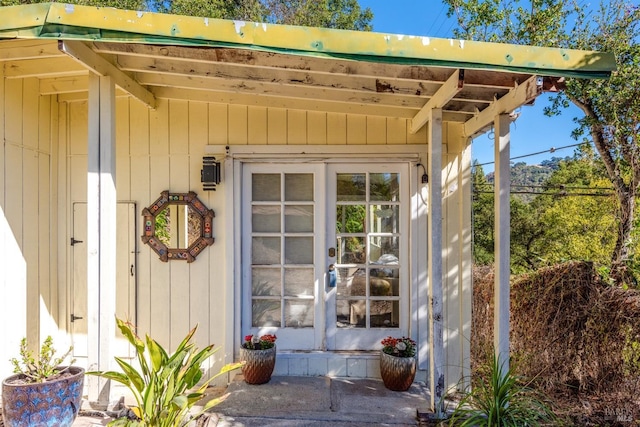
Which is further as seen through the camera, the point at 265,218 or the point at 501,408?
the point at 265,218

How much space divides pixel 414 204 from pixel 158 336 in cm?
255

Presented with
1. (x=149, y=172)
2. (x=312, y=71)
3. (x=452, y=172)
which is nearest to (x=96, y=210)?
(x=149, y=172)

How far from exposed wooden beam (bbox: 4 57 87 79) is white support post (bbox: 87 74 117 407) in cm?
39

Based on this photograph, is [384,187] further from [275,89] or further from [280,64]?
[280,64]

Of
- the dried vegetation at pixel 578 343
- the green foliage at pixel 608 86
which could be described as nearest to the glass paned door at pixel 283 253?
the dried vegetation at pixel 578 343

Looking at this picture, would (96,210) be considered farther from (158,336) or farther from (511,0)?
(511,0)

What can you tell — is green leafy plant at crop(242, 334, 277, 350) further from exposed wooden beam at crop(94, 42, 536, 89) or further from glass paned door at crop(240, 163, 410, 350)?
exposed wooden beam at crop(94, 42, 536, 89)

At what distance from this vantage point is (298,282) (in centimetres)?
329

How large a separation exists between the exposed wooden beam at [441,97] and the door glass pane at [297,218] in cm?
116

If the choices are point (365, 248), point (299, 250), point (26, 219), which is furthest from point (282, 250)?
point (26, 219)

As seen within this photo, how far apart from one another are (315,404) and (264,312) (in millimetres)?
924

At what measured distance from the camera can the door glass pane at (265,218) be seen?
3305 mm

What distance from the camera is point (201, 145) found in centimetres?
323

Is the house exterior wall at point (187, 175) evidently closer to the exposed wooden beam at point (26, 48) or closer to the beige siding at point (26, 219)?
the beige siding at point (26, 219)
